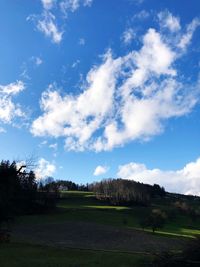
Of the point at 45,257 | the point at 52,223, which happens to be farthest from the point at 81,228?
the point at 45,257

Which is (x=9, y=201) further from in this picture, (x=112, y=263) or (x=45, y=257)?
(x=112, y=263)

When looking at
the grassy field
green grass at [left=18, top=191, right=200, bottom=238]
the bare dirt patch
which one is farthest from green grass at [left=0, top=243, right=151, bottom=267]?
green grass at [left=18, top=191, right=200, bottom=238]

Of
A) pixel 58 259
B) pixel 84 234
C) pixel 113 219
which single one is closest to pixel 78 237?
pixel 84 234

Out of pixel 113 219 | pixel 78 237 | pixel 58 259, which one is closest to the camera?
pixel 58 259

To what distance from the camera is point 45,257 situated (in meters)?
28.9

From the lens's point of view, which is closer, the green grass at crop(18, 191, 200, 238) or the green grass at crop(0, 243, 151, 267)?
the green grass at crop(0, 243, 151, 267)

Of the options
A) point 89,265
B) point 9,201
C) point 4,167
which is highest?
point 4,167

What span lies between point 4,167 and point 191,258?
29.6 metres

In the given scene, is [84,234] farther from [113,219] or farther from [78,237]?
[113,219]

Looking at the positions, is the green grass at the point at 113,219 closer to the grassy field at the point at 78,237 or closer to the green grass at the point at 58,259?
the grassy field at the point at 78,237

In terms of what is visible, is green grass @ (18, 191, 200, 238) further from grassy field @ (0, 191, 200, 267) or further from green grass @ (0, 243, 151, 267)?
green grass @ (0, 243, 151, 267)

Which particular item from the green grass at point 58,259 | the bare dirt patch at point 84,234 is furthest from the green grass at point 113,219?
the green grass at point 58,259

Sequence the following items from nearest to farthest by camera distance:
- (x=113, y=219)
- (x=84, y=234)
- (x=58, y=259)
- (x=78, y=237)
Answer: (x=58, y=259)
(x=78, y=237)
(x=84, y=234)
(x=113, y=219)

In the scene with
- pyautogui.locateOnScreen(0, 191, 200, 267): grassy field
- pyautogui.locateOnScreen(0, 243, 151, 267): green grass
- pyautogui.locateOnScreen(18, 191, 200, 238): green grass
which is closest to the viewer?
pyautogui.locateOnScreen(0, 243, 151, 267): green grass
